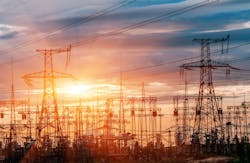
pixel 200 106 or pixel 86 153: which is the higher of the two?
pixel 200 106

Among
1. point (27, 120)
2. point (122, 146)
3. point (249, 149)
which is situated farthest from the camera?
point (27, 120)

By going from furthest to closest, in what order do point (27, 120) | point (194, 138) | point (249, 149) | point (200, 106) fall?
point (27, 120) < point (194, 138) < point (200, 106) < point (249, 149)

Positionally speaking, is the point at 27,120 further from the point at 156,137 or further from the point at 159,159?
the point at 159,159

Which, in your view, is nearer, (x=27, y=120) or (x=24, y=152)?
(x=24, y=152)

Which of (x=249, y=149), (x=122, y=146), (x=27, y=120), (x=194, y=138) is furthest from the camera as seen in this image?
(x=27, y=120)

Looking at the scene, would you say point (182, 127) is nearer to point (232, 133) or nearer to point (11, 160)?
point (232, 133)

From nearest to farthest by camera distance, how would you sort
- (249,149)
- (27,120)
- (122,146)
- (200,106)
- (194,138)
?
Result: (249,149), (200,106), (194,138), (122,146), (27,120)

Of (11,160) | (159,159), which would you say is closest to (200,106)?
(159,159)

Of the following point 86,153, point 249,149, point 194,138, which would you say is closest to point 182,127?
point 194,138

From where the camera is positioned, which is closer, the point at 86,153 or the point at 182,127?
the point at 86,153
